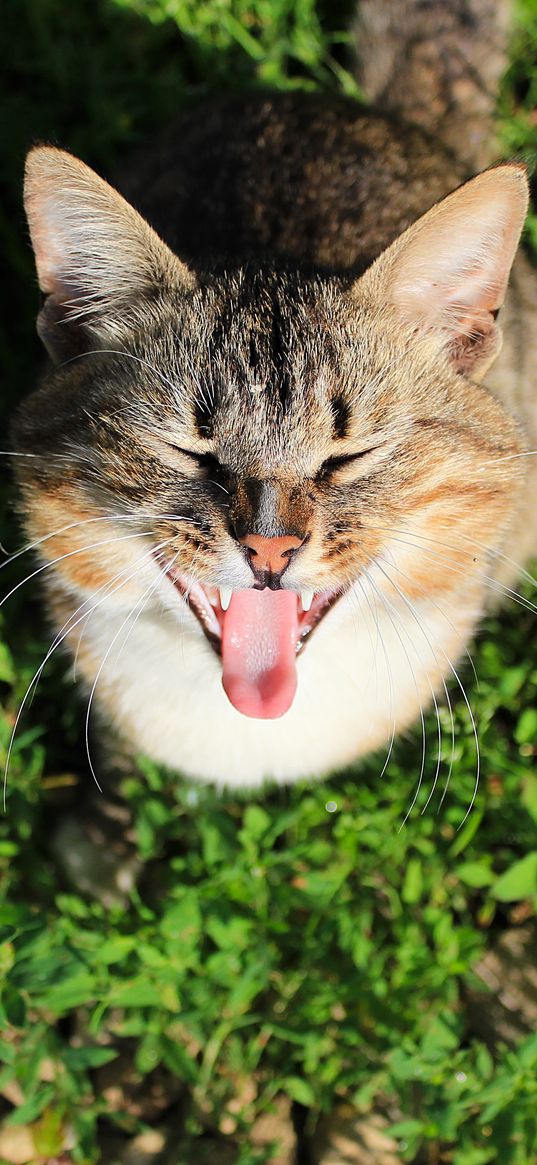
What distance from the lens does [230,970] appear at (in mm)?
3021

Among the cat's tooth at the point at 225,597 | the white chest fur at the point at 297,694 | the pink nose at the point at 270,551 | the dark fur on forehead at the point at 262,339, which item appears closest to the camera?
the pink nose at the point at 270,551

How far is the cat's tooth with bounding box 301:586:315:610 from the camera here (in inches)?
89.9

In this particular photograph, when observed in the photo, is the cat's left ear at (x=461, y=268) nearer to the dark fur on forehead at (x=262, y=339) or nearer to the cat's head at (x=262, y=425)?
the cat's head at (x=262, y=425)

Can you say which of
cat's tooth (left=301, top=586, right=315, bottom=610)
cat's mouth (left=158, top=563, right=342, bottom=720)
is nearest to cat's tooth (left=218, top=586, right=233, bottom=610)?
cat's mouth (left=158, top=563, right=342, bottom=720)

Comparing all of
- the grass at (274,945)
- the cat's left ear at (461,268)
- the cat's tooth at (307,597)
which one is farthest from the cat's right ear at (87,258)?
the grass at (274,945)

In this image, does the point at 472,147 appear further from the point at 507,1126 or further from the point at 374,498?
the point at 507,1126

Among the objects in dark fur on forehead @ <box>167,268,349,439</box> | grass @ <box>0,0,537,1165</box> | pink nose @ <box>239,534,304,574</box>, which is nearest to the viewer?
pink nose @ <box>239,534,304,574</box>

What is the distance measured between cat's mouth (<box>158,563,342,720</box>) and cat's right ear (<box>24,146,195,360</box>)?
2.47ft

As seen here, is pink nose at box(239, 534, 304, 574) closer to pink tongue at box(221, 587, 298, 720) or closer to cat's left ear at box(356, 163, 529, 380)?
pink tongue at box(221, 587, 298, 720)

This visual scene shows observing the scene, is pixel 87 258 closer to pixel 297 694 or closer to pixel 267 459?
pixel 267 459

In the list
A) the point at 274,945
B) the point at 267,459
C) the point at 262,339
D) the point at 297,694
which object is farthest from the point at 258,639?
the point at 274,945

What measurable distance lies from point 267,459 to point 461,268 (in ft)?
2.25

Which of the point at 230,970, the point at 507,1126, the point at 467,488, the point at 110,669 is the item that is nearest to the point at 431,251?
the point at 467,488

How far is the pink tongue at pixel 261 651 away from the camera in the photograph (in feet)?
8.02
